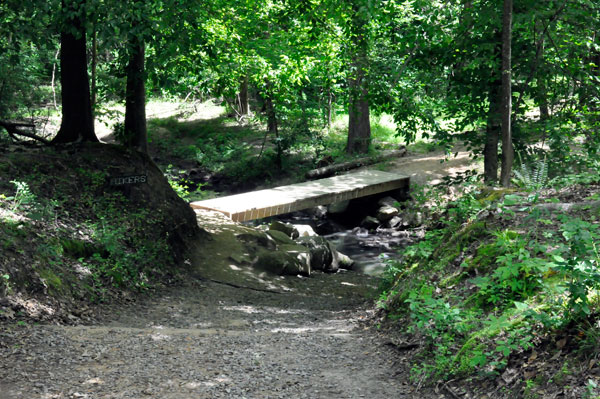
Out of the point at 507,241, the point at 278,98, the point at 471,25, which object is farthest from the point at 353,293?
the point at 278,98

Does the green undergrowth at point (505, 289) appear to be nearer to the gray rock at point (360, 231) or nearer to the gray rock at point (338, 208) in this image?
the gray rock at point (360, 231)

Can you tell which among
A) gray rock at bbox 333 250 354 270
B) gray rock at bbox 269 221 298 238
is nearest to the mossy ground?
gray rock at bbox 269 221 298 238

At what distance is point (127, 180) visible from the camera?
377 inches

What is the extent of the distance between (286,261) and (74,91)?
4741 mm

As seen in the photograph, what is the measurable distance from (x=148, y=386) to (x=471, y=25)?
24.5ft

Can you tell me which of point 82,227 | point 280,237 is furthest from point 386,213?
point 82,227

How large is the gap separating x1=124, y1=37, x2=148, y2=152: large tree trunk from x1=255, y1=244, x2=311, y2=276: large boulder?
3.39 metres

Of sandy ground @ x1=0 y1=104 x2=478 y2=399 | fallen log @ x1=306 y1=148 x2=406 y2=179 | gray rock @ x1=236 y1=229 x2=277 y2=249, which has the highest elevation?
fallen log @ x1=306 y1=148 x2=406 y2=179

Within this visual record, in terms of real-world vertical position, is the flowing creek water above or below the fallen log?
below

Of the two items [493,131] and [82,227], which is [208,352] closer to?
[82,227]

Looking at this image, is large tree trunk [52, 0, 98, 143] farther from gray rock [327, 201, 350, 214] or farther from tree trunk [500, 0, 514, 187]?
gray rock [327, 201, 350, 214]

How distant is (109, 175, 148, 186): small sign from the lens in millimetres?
9414

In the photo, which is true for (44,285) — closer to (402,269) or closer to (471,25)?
(402,269)

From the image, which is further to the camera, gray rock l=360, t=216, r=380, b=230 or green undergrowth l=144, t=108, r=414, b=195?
green undergrowth l=144, t=108, r=414, b=195
